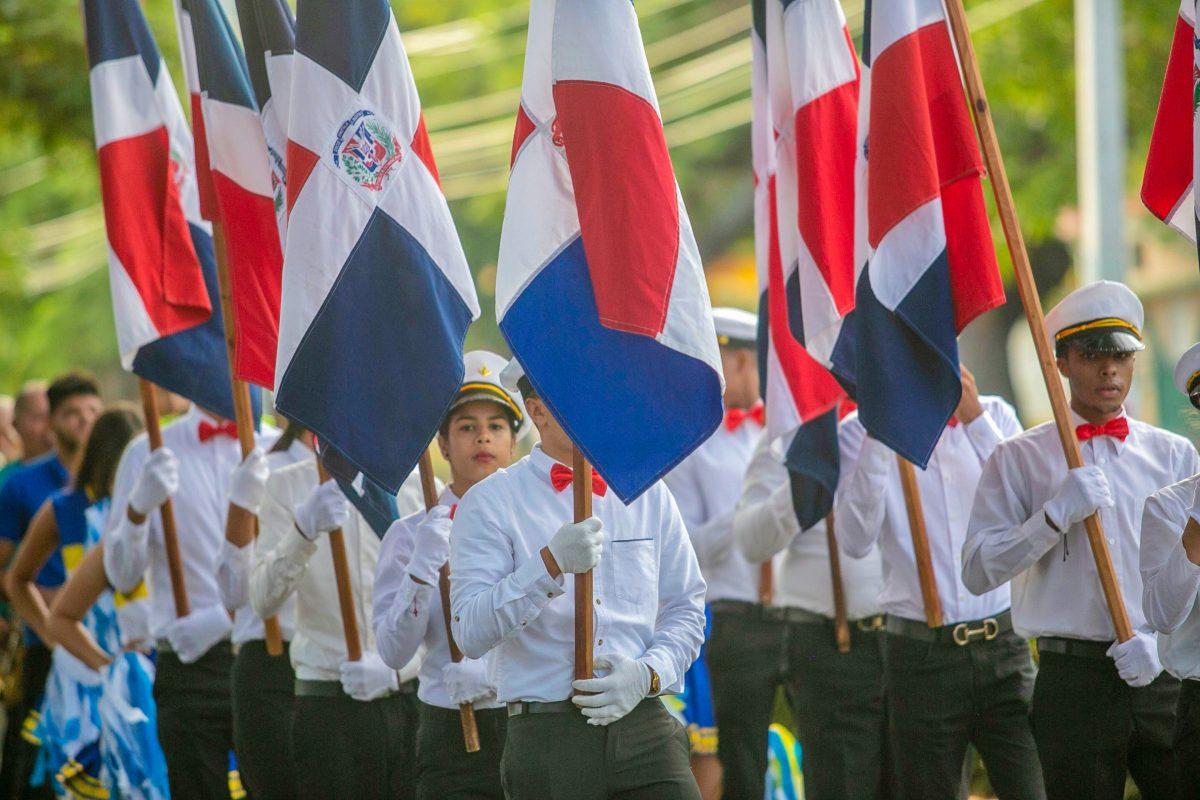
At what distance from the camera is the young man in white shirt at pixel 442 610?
20.3 ft

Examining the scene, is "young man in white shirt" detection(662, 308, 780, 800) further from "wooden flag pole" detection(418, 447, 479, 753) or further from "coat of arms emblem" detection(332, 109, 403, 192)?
"coat of arms emblem" detection(332, 109, 403, 192)

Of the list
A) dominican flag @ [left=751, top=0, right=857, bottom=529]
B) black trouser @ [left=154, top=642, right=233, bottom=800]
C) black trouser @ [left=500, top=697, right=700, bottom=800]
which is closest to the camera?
black trouser @ [left=500, top=697, right=700, bottom=800]

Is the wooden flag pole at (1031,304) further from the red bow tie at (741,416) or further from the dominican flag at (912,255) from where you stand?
the red bow tie at (741,416)

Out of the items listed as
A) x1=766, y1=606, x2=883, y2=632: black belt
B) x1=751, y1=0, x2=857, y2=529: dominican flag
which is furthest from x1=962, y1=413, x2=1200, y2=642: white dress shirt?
x1=766, y1=606, x2=883, y2=632: black belt

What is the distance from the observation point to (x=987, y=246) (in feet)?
21.4

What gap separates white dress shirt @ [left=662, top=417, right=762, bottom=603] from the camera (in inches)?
350

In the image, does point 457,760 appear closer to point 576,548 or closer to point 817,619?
point 576,548

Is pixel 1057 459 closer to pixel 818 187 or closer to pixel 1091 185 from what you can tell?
pixel 818 187

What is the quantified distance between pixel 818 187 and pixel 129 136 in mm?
3360

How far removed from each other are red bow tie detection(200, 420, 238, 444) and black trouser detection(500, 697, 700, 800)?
3.73 m

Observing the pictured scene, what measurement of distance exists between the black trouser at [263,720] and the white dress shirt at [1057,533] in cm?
310

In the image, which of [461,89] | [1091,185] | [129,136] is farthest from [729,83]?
[129,136]

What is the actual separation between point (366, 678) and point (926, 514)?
8.40ft

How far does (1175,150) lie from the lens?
20.1ft
